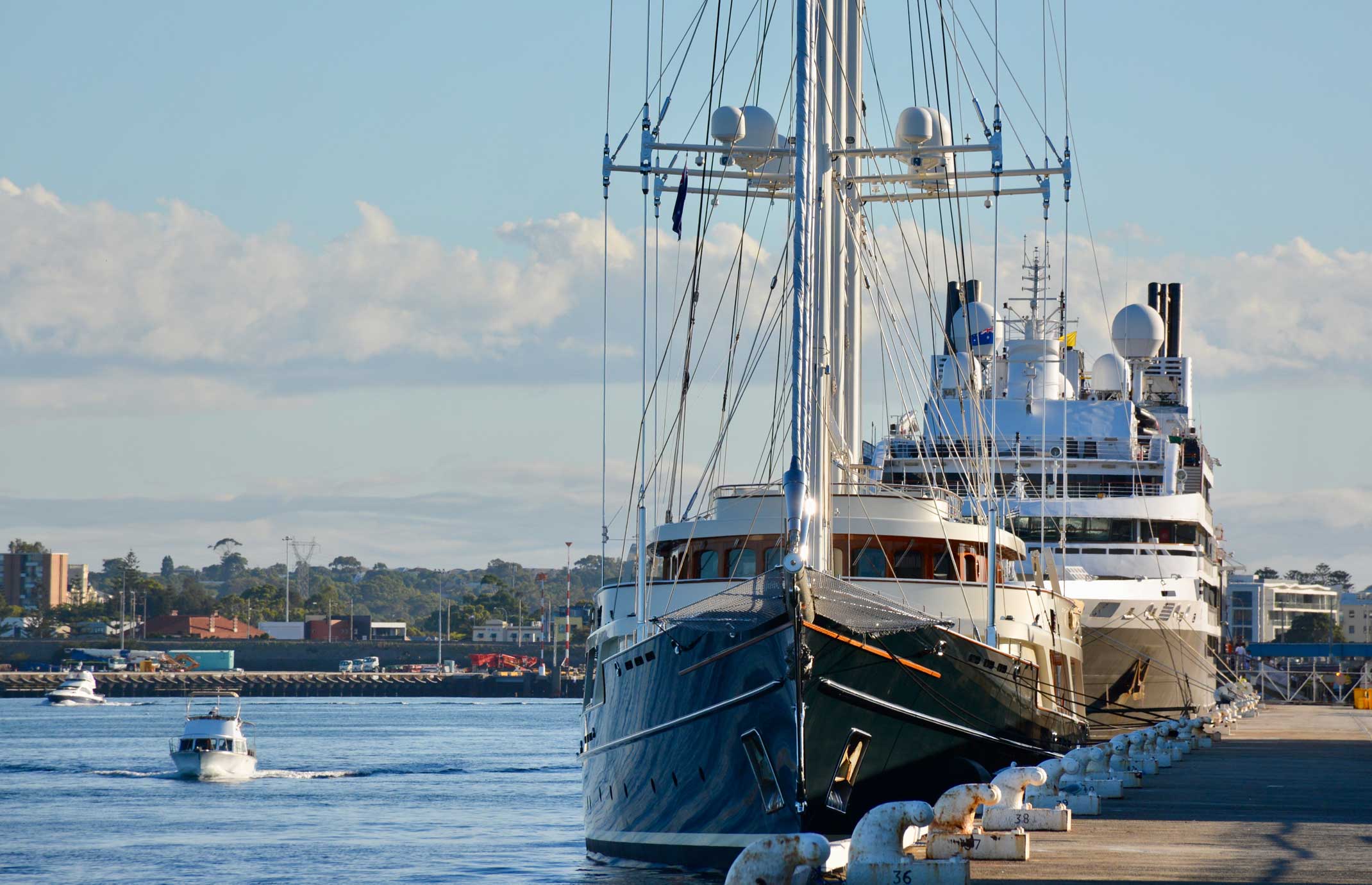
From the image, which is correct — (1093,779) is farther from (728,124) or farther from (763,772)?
(728,124)

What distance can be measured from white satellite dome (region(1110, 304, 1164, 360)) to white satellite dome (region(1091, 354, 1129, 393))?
3217mm

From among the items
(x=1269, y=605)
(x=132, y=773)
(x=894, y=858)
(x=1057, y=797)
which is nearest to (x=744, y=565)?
(x=1057, y=797)

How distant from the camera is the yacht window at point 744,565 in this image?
1049 inches

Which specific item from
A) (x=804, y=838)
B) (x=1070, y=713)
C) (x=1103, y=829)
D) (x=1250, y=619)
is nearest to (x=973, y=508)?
(x=1070, y=713)

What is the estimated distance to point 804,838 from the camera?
1191 cm

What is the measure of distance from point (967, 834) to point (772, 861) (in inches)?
137

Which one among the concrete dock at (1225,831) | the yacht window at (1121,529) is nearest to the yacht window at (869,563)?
the concrete dock at (1225,831)

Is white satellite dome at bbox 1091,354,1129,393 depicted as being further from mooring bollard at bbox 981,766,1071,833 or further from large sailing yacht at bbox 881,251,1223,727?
mooring bollard at bbox 981,766,1071,833

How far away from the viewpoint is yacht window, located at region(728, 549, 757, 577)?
26.7 metres

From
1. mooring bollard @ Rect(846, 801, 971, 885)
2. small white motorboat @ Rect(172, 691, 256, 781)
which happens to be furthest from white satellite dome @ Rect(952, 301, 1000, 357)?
mooring bollard @ Rect(846, 801, 971, 885)

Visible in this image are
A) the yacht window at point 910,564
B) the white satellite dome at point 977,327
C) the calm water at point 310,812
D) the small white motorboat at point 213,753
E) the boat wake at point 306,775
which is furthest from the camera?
the boat wake at point 306,775

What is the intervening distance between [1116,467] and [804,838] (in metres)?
41.0

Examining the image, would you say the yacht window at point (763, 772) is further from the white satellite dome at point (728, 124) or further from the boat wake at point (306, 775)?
the boat wake at point (306, 775)

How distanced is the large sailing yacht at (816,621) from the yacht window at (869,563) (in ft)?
0.13
